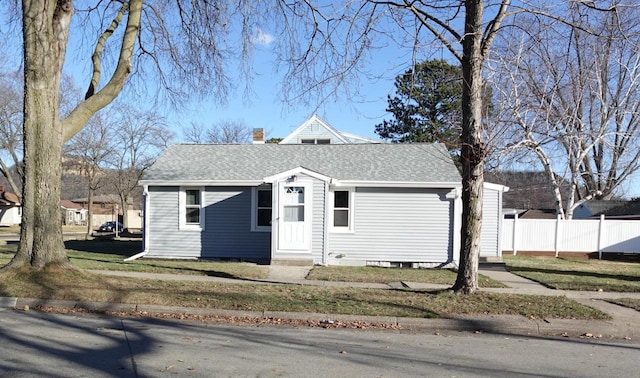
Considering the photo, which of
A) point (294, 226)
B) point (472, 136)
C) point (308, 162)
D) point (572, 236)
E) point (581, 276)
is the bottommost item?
point (581, 276)

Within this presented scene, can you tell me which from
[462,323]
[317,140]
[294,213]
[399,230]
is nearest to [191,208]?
[294,213]

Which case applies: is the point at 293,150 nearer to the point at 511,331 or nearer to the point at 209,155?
the point at 209,155

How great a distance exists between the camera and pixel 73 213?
8212 cm

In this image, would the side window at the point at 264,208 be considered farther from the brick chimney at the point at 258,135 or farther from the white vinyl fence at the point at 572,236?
the white vinyl fence at the point at 572,236

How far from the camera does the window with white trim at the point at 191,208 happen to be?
703 inches

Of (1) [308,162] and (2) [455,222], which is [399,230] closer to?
(2) [455,222]

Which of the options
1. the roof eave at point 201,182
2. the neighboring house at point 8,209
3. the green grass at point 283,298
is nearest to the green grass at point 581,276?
the green grass at point 283,298

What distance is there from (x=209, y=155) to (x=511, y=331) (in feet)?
46.9

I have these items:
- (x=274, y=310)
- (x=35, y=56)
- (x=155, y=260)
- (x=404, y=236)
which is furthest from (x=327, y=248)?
(x=35, y=56)

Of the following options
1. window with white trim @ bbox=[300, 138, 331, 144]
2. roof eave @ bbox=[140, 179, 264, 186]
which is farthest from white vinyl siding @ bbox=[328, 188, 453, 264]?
window with white trim @ bbox=[300, 138, 331, 144]

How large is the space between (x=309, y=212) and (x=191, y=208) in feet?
14.2

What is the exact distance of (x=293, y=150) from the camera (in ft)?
68.6

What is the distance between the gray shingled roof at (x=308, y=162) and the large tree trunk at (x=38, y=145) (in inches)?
288

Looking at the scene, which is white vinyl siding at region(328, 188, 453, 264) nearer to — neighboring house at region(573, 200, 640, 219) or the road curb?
the road curb
